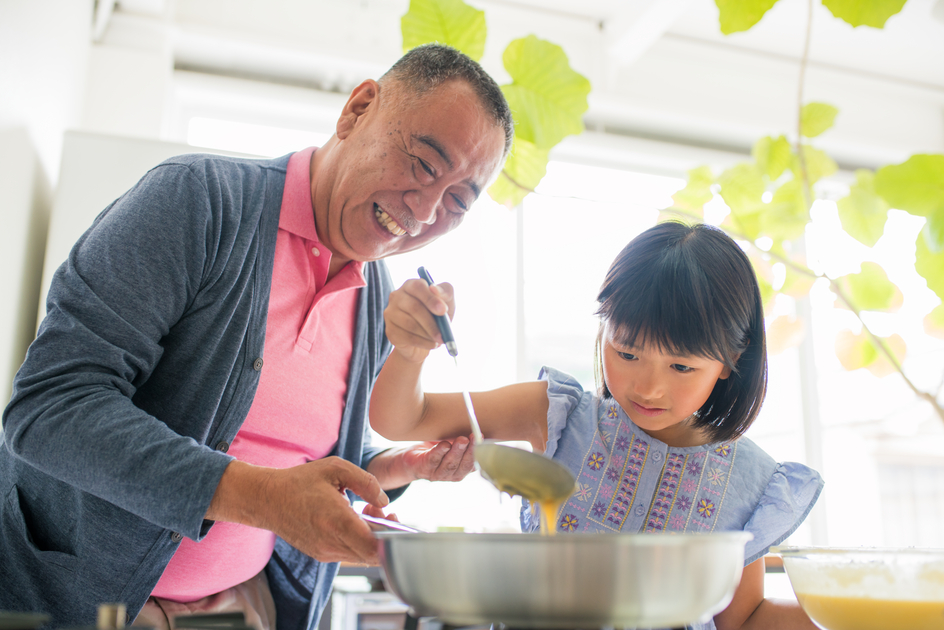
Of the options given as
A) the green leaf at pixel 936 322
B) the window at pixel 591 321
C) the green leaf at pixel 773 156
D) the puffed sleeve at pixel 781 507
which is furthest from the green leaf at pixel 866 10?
the window at pixel 591 321

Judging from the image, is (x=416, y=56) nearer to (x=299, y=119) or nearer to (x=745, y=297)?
(x=745, y=297)

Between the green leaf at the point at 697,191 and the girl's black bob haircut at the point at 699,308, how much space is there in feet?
2.33

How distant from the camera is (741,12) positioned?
3.58 feet

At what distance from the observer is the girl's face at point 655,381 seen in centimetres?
108

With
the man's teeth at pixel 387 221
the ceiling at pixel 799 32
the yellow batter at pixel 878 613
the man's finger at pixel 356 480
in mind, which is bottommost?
the yellow batter at pixel 878 613

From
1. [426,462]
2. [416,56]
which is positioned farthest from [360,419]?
[416,56]

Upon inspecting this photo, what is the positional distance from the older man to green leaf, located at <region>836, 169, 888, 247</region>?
2.64 feet

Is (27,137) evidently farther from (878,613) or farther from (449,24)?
(878,613)

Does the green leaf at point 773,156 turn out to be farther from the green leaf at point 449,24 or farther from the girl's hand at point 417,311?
the girl's hand at point 417,311

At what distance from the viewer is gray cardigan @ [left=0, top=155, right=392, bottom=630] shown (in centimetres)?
75

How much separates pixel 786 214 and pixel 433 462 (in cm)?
119

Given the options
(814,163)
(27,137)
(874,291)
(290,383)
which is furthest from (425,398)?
(814,163)

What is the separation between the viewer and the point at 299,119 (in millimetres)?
3051

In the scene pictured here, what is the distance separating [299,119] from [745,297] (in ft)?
7.90
